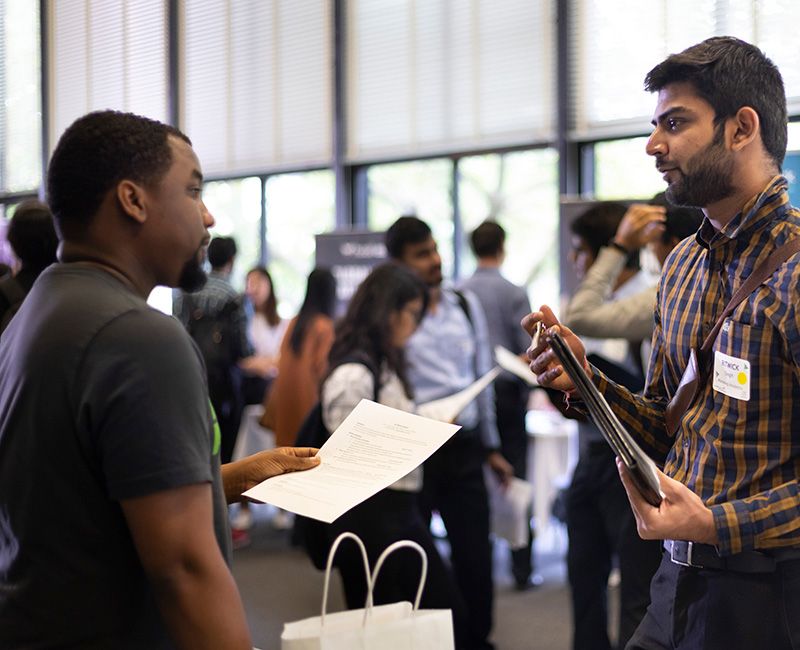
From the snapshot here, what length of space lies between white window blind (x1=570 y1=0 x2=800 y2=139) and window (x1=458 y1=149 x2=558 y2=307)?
483 mm

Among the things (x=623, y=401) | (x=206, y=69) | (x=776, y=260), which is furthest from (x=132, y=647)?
(x=206, y=69)

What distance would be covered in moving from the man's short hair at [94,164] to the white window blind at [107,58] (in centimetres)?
751

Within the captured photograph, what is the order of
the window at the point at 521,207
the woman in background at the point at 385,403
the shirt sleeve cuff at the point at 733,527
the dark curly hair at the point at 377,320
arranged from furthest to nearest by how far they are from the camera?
the window at the point at 521,207 → the dark curly hair at the point at 377,320 → the woman in background at the point at 385,403 → the shirt sleeve cuff at the point at 733,527

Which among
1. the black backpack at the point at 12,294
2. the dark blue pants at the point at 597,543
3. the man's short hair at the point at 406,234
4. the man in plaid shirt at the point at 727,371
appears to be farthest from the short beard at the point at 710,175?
the man's short hair at the point at 406,234

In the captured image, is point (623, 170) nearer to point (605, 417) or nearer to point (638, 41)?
point (638, 41)

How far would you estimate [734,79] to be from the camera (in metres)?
1.62

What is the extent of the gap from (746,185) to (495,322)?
3.23 metres

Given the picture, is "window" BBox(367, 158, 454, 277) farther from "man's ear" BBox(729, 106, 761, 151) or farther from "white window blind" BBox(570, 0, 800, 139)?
"man's ear" BBox(729, 106, 761, 151)

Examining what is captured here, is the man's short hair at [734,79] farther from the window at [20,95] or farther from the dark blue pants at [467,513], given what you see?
the window at [20,95]

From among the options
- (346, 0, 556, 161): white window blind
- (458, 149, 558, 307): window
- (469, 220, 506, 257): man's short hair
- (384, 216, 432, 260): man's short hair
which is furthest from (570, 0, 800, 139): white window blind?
(384, 216, 432, 260): man's short hair

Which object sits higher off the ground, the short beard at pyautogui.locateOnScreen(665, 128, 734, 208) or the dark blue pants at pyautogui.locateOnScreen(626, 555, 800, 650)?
the short beard at pyautogui.locateOnScreen(665, 128, 734, 208)

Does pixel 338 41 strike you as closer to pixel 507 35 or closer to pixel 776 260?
pixel 507 35

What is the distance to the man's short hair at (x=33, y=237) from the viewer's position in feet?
9.43

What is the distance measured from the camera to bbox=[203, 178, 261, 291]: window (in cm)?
811
